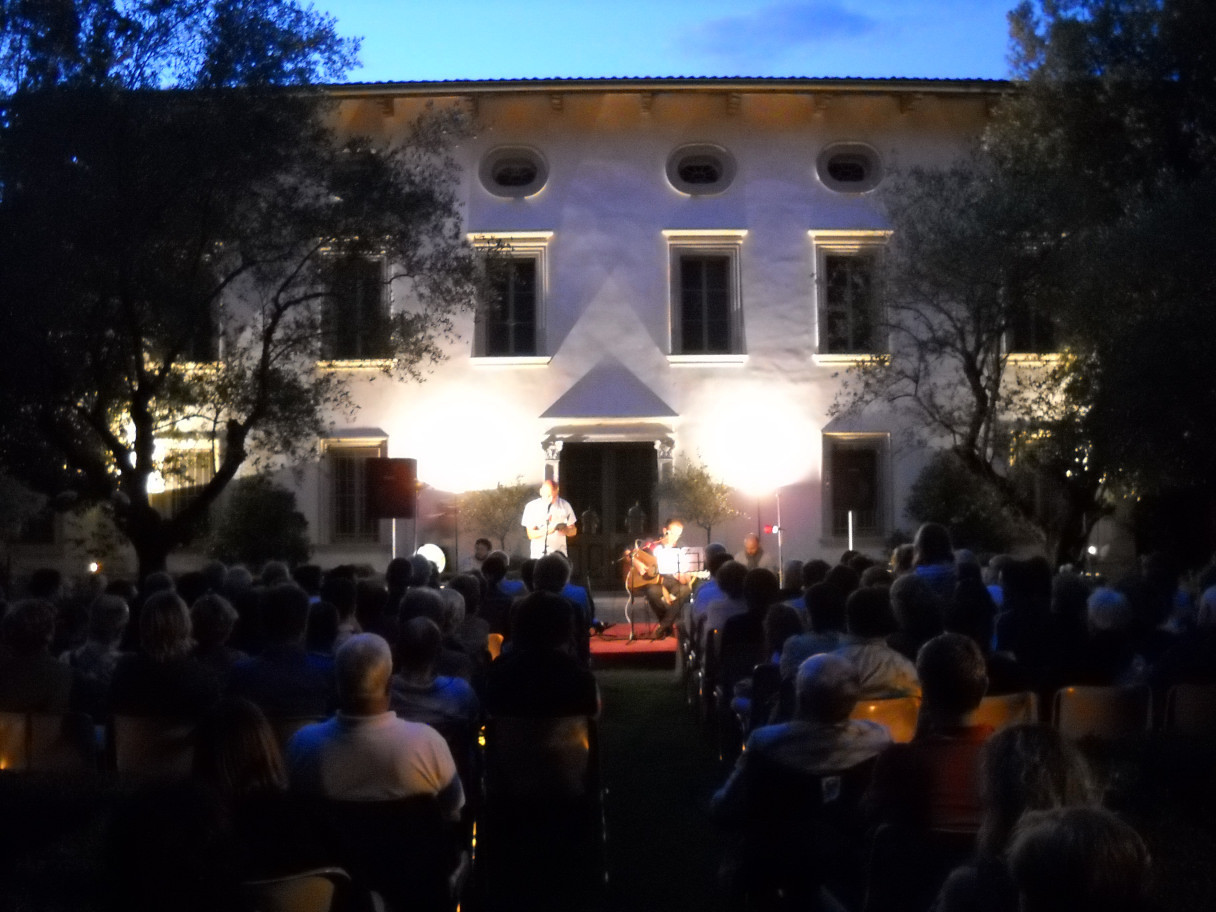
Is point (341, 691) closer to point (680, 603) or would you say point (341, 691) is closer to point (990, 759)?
point (990, 759)

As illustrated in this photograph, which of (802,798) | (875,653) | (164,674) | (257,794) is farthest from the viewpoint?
(875,653)

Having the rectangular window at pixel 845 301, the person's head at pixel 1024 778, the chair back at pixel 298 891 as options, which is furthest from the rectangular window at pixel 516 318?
the person's head at pixel 1024 778

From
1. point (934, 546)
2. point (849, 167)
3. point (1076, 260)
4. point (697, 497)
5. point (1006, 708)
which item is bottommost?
point (1006, 708)

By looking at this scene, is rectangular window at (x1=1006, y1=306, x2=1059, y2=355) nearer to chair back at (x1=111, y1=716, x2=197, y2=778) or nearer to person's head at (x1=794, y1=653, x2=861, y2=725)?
person's head at (x1=794, y1=653, x2=861, y2=725)

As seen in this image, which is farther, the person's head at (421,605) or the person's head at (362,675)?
the person's head at (421,605)

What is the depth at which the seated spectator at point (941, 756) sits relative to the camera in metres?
3.77

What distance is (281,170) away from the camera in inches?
591

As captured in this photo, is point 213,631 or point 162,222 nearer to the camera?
point 213,631

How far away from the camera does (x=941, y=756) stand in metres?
3.84

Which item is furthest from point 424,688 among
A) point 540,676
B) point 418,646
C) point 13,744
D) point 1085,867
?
point 1085,867

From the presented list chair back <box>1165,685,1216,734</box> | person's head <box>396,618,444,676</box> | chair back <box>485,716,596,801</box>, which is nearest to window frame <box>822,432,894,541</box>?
chair back <box>1165,685,1216,734</box>

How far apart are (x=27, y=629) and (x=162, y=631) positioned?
0.91 m

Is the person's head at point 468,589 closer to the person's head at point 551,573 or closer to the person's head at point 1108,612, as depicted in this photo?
the person's head at point 551,573

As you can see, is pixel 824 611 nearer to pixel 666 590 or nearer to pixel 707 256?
pixel 666 590
